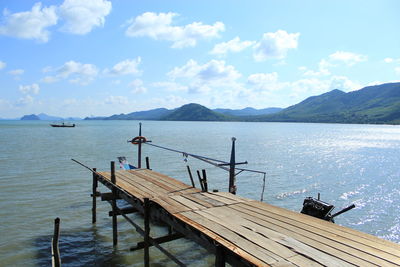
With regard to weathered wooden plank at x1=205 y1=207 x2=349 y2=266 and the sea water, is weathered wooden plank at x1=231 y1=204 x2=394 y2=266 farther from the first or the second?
the sea water

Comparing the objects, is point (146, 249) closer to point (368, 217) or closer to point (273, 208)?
point (273, 208)

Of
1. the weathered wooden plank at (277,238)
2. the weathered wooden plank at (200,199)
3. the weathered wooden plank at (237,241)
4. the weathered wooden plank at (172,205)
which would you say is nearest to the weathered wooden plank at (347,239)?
the weathered wooden plank at (277,238)

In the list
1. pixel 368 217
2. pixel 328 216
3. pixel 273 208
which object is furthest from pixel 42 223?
pixel 368 217

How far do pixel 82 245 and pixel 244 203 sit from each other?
28.9 ft

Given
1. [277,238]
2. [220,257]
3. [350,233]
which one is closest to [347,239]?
[350,233]

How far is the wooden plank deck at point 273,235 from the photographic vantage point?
635 cm

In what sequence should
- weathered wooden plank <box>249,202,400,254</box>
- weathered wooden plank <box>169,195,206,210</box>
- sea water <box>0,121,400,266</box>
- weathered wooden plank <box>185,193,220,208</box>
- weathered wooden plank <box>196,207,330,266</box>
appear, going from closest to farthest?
weathered wooden plank <box>196,207,330,266</box> < weathered wooden plank <box>249,202,400,254</box> < weathered wooden plank <box>169,195,206,210</box> < weathered wooden plank <box>185,193,220,208</box> < sea water <box>0,121,400,266</box>

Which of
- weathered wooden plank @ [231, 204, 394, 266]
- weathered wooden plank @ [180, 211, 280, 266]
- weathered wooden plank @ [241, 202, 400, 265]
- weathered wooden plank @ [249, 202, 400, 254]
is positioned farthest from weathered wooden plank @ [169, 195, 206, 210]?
weathered wooden plank @ [241, 202, 400, 265]

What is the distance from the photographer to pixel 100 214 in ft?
62.0

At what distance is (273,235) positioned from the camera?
25.0 ft

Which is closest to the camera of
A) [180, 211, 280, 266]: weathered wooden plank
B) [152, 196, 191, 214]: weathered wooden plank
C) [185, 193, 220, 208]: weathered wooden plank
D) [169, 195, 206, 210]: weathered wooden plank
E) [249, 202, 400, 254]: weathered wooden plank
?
[180, 211, 280, 266]: weathered wooden plank

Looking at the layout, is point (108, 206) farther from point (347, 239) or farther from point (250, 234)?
point (347, 239)

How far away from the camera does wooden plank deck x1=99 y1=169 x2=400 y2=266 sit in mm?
6352

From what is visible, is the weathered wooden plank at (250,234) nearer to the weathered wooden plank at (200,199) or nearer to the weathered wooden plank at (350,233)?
the weathered wooden plank at (200,199)
